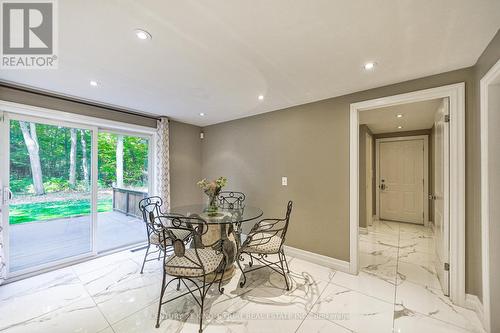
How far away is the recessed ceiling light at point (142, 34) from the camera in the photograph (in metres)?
1.52

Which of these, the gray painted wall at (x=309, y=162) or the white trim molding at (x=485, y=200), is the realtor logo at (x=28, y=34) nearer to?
the gray painted wall at (x=309, y=162)

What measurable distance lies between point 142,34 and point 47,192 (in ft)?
8.79

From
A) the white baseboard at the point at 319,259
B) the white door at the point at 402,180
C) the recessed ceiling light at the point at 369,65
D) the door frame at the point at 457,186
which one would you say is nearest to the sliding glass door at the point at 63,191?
the white baseboard at the point at 319,259

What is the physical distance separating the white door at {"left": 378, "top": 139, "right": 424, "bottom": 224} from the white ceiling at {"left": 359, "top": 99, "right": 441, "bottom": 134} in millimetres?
592

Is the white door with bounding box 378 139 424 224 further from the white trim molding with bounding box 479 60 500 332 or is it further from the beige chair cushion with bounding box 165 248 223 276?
the beige chair cushion with bounding box 165 248 223 276

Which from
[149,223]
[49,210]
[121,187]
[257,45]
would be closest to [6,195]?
[49,210]

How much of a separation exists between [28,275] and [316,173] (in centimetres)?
398

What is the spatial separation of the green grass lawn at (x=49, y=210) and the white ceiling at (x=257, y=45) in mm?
1538

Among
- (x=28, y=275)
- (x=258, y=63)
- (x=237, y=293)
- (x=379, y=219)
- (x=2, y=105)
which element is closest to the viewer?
(x=258, y=63)

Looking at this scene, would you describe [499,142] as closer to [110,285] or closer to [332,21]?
[332,21]

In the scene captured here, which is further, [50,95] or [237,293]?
[50,95]

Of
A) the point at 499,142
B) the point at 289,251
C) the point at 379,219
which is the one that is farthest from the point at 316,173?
the point at 379,219

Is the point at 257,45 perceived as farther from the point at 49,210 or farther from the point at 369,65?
the point at 49,210

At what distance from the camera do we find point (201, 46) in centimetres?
171
